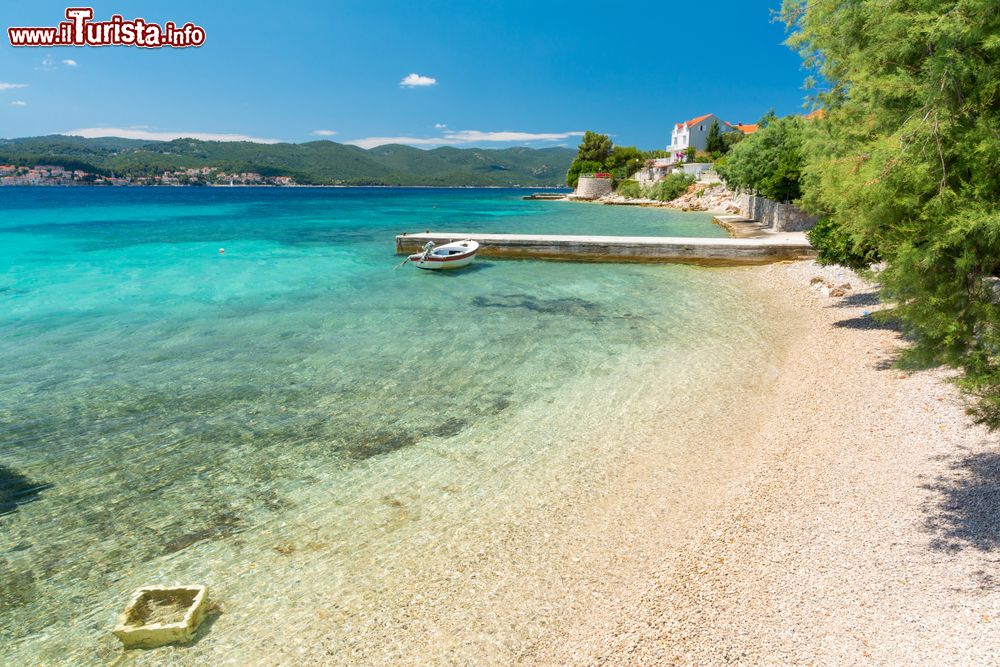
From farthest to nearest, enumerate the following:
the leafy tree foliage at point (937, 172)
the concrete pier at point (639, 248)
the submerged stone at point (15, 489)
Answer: the concrete pier at point (639, 248)
the submerged stone at point (15, 489)
the leafy tree foliage at point (937, 172)

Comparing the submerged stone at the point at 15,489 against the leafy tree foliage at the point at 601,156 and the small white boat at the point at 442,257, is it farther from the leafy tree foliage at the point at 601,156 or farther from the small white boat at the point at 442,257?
the leafy tree foliage at the point at 601,156

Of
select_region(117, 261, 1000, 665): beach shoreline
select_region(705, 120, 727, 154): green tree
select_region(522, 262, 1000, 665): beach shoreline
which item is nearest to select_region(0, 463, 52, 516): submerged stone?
select_region(117, 261, 1000, 665): beach shoreline

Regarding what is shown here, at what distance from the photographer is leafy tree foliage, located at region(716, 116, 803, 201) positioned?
3369 centimetres

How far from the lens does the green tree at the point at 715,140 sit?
104 meters

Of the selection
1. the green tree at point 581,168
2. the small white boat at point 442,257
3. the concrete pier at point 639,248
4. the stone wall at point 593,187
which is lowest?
the small white boat at point 442,257

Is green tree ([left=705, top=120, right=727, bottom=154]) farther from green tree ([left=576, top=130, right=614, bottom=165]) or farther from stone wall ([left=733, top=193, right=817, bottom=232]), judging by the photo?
stone wall ([left=733, top=193, right=817, bottom=232])

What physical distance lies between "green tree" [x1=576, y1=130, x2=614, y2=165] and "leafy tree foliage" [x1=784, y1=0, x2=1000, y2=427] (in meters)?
133

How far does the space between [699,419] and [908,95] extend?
6.43 metres

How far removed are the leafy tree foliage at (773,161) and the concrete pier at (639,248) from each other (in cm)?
427

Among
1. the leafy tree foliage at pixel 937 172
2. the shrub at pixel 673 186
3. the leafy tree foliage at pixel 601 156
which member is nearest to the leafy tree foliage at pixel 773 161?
the leafy tree foliage at pixel 937 172

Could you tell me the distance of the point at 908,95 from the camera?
519 centimetres

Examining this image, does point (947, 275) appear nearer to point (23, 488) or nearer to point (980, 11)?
point (980, 11)

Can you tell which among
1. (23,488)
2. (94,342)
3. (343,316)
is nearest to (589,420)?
(23,488)

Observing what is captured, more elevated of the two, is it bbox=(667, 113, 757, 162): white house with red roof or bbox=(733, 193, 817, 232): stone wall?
bbox=(667, 113, 757, 162): white house with red roof
